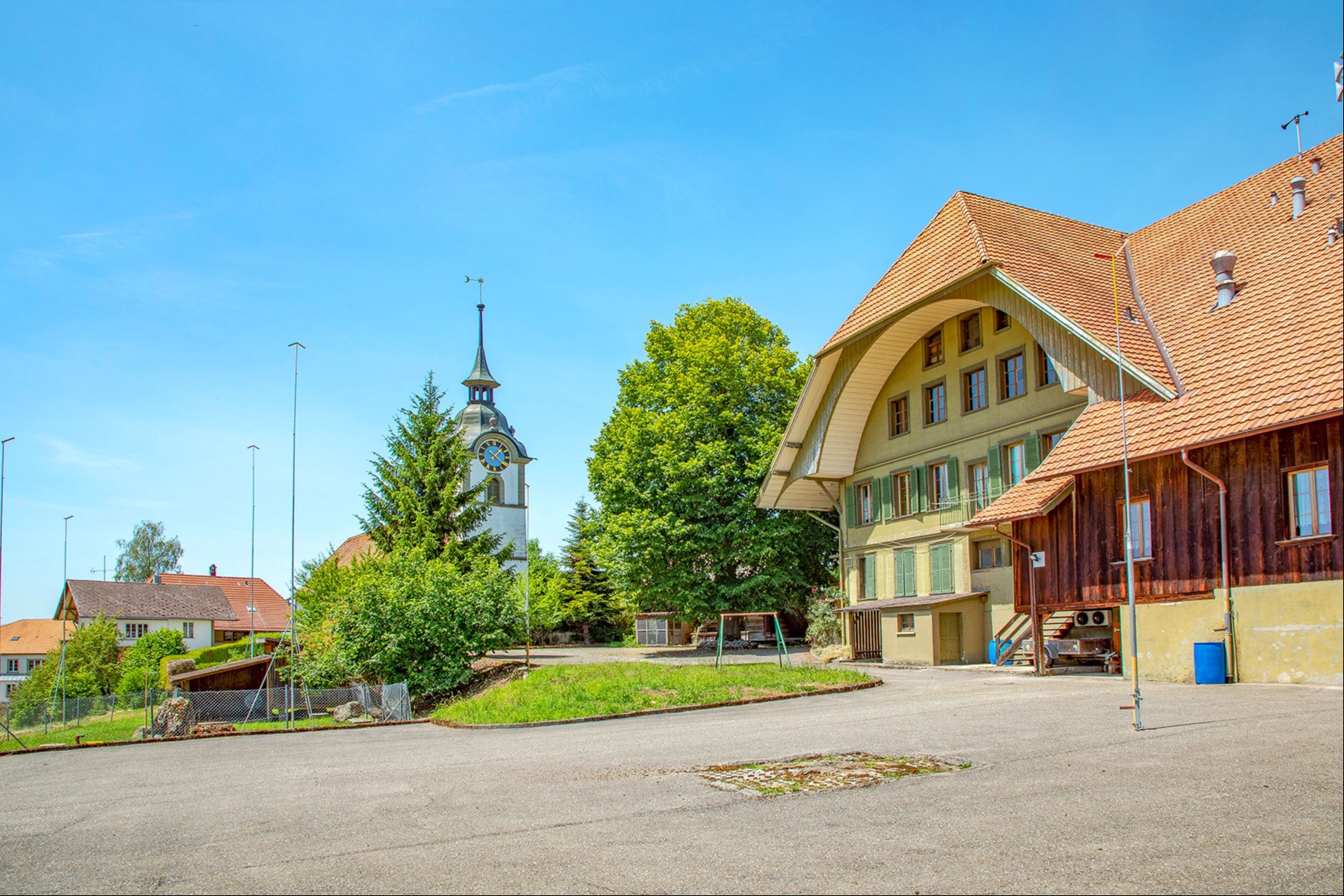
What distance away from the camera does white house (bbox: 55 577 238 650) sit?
8038 centimetres

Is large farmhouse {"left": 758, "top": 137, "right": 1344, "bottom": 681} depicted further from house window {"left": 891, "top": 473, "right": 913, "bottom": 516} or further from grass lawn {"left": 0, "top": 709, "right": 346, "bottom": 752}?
grass lawn {"left": 0, "top": 709, "right": 346, "bottom": 752}

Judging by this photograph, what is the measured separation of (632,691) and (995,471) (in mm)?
13523

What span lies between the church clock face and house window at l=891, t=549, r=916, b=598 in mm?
51086

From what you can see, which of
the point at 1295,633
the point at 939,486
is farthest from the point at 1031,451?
the point at 1295,633

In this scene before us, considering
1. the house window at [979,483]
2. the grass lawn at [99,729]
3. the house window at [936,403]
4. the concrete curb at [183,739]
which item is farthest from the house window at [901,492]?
the grass lawn at [99,729]

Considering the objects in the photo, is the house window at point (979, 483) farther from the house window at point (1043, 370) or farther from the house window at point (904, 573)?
the house window at point (904, 573)

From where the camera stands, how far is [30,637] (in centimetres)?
8531

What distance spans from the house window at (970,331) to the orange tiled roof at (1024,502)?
7.83 metres

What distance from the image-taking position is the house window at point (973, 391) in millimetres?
29531

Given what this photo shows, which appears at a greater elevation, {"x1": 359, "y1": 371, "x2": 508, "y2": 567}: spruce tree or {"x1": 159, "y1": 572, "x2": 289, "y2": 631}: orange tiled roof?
{"x1": 359, "y1": 371, "x2": 508, "y2": 567}: spruce tree

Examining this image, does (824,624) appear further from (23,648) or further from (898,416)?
(23,648)

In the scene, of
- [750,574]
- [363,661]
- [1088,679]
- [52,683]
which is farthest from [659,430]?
[52,683]

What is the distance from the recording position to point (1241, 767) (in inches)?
304

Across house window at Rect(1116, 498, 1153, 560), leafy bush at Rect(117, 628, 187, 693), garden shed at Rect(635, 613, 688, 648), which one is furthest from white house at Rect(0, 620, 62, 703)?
house window at Rect(1116, 498, 1153, 560)
